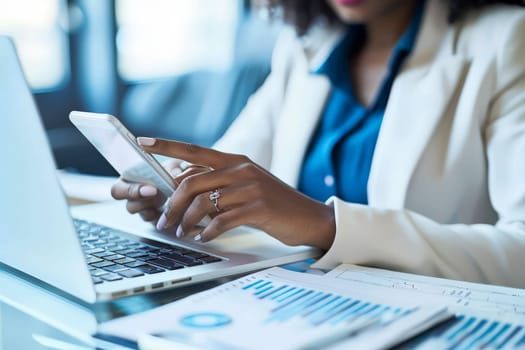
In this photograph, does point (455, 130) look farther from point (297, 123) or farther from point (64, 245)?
point (64, 245)

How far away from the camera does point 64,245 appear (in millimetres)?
528

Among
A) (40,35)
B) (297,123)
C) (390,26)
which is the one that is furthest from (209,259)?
(40,35)

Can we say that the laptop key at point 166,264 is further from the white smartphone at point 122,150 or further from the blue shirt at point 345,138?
the blue shirt at point 345,138

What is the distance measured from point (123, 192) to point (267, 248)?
212 millimetres

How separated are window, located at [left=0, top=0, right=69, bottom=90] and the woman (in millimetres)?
987

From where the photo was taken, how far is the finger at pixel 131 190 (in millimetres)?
783

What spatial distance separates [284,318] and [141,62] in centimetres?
195

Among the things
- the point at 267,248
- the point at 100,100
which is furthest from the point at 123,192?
the point at 100,100

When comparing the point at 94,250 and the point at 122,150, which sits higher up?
the point at 122,150

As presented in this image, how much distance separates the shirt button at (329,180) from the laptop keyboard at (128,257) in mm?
456

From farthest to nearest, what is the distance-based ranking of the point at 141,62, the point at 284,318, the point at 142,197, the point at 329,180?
the point at 141,62 < the point at 329,180 < the point at 142,197 < the point at 284,318

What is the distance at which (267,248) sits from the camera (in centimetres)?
75

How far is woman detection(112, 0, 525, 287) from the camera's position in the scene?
71cm

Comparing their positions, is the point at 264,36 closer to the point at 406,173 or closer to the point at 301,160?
the point at 301,160
